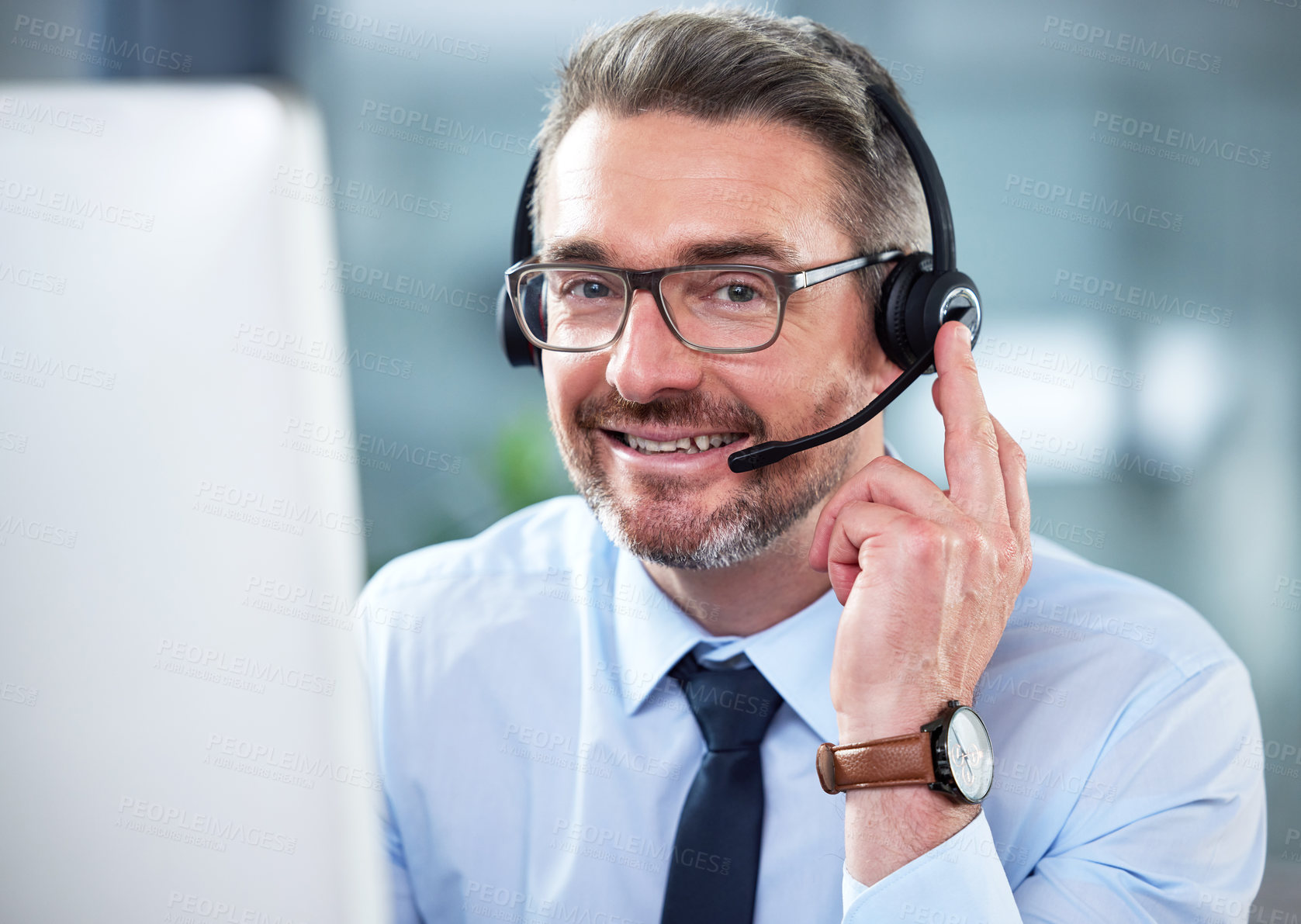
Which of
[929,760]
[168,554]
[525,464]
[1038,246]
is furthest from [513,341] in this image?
[1038,246]

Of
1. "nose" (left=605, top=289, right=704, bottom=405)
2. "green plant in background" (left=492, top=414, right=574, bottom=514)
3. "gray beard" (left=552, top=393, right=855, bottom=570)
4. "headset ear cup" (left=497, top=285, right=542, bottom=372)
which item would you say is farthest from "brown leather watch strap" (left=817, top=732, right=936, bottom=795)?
"green plant in background" (left=492, top=414, right=574, bottom=514)

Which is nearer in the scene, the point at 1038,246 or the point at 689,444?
the point at 689,444

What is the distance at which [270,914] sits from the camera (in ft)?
1.51

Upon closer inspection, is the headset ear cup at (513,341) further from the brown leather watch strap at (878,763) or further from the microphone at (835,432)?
the brown leather watch strap at (878,763)

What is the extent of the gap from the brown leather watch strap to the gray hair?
24.1 inches

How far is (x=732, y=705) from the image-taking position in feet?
4.04

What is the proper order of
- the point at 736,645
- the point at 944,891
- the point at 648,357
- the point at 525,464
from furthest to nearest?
the point at 525,464, the point at 736,645, the point at 648,357, the point at 944,891

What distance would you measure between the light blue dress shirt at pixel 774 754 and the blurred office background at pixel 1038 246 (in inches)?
49.4

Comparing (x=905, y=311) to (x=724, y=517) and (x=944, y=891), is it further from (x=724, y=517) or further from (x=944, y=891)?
(x=944, y=891)

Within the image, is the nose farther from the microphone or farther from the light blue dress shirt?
the light blue dress shirt

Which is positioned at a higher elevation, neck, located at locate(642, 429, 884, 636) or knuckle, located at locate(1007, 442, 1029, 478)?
knuckle, located at locate(1007, 442, 1029, 478)

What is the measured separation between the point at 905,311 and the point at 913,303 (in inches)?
0.8

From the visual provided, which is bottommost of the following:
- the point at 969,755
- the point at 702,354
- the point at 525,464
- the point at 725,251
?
the point at 525,464

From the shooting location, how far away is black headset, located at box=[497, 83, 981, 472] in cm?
115
